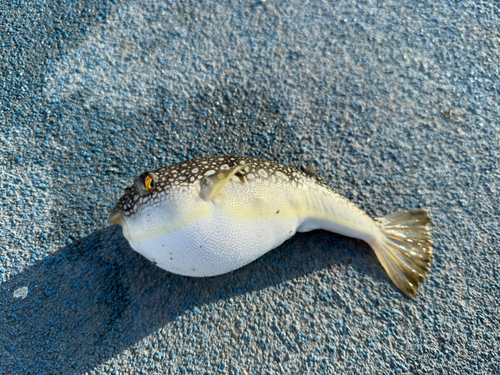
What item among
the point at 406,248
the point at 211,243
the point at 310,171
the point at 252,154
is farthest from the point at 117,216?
the point at 406,248

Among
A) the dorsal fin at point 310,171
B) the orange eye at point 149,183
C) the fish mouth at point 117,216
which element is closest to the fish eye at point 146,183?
the orange eye at point 149,183

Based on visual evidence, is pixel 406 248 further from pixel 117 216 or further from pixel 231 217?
pixel 117 216

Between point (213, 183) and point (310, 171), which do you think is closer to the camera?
point (213, 183)

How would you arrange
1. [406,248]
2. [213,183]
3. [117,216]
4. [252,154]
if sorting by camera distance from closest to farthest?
[213,183] < [117,216] < [406,248] < [252,154]

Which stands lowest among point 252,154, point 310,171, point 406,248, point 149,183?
point 406,248

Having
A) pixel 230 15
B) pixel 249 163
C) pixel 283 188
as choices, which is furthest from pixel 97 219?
pixel 230 15

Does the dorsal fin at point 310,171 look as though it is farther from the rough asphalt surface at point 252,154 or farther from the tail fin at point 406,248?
the tail fin at point 406,248

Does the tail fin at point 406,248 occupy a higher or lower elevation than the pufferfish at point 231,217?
lower

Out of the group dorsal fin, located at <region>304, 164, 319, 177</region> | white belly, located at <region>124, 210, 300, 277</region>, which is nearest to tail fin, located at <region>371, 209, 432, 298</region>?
dorsal fin, located at <region>304, 164, 319, 177</region>
